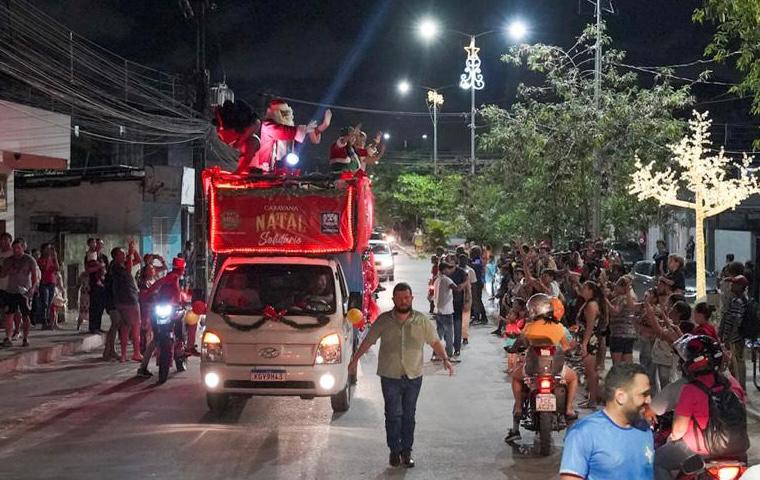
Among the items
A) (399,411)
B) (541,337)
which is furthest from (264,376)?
(541,337)

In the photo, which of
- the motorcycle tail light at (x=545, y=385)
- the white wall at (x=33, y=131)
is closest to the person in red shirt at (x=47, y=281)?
the white wall at (x=33, y=131)

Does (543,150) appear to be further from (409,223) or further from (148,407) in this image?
(409,223)

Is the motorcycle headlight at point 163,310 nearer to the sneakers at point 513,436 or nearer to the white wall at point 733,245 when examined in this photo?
the sneakers at point 513,436

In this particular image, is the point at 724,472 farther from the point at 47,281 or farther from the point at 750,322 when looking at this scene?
the point at 47,281

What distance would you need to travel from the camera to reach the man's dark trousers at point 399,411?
8.06 metres

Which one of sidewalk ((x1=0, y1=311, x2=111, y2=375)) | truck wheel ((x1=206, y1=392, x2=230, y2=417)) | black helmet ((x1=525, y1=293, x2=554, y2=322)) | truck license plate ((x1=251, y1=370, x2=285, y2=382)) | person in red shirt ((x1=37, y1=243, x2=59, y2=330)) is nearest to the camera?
black helmet ((x1=525, y1=293, x2=554, y2=322))

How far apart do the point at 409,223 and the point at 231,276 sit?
54.6 m

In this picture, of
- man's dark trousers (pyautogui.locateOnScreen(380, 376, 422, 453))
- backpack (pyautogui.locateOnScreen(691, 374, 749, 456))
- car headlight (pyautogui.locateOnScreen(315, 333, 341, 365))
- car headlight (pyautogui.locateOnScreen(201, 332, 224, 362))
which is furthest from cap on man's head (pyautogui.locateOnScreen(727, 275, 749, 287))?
car headlight (pyautogui.locateOnScreen(201, 332, 224, 362))

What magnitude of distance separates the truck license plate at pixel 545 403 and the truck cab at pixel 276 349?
2533mm

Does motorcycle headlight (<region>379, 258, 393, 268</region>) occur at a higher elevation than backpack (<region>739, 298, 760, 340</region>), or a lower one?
higher

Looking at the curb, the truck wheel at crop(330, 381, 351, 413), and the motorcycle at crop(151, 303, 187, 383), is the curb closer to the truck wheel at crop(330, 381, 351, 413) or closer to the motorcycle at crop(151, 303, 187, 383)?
the motorcycle at crop(151, 303, 187, 383)

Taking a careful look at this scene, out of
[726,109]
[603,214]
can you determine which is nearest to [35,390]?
[603,214]

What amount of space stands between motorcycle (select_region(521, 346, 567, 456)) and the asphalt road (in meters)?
0.29

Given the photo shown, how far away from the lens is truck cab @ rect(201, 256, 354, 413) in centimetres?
979
